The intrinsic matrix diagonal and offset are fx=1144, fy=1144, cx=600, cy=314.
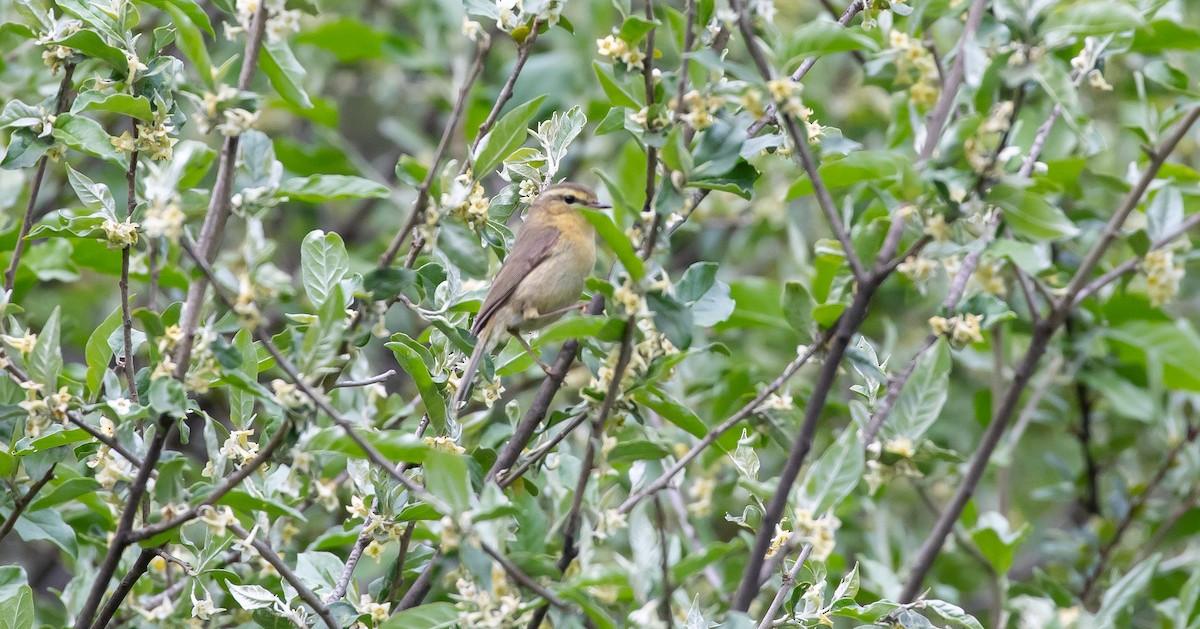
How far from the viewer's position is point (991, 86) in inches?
87.4

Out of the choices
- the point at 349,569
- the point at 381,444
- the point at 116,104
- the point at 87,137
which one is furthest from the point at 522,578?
the point at 87,137

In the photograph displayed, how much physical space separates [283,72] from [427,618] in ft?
4.32

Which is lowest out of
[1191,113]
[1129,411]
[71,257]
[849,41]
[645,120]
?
[1129,411]

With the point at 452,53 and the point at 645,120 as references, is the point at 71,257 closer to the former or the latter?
the point at 645,120

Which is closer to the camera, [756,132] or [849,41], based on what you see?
[849,41]

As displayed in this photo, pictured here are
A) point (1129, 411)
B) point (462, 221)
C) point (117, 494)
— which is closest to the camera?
point (462, 221)

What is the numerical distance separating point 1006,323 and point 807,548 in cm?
215

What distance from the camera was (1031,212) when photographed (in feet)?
7.39

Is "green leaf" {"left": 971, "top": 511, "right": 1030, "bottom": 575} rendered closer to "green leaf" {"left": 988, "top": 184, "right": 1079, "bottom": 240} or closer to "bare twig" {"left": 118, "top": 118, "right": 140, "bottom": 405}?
"green leaf" {"left": 988, "top": 184, "right": 1079, "bottom": 240}

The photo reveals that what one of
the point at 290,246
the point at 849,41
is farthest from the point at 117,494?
the point at 290,246

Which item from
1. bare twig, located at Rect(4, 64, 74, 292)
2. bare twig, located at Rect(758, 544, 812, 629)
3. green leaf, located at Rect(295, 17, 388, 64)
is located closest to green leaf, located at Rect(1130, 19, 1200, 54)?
bare twig, located at Rect(758, 544, 812, 629)


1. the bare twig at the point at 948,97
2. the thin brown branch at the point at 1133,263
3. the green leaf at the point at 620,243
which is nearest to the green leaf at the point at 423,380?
the green leaf at the point at 620,243

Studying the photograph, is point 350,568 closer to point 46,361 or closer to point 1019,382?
point 46,361

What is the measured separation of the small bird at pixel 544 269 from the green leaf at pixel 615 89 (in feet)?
5.15
